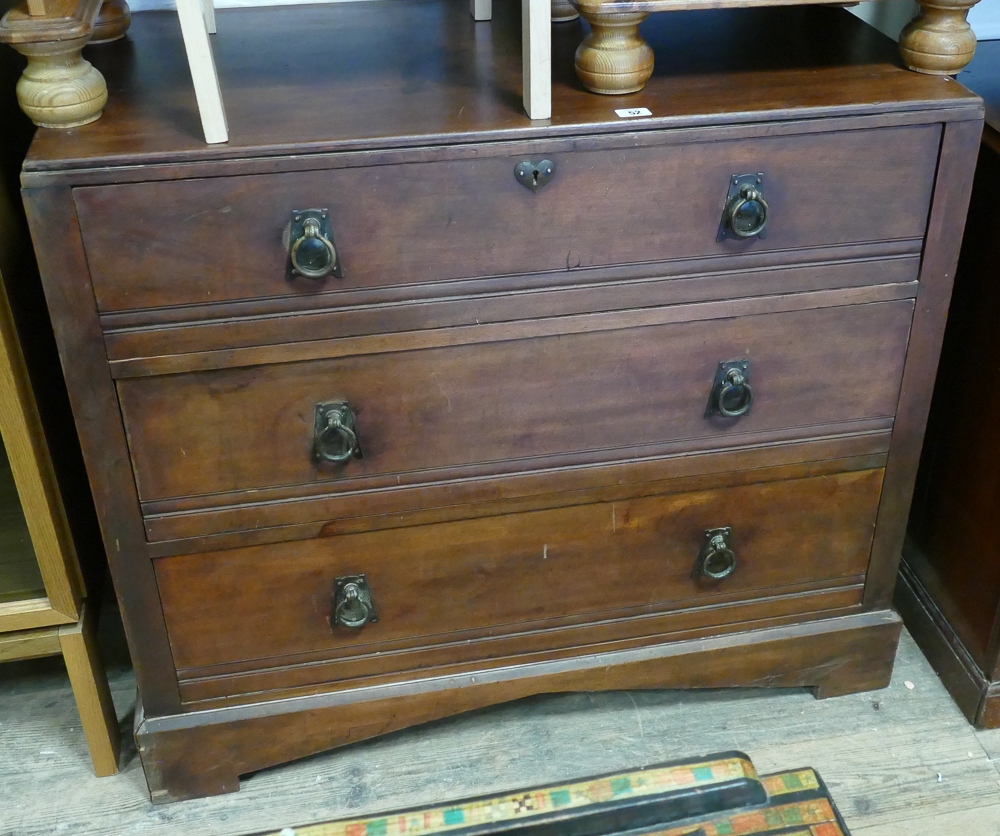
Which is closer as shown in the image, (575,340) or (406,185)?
(406,185)

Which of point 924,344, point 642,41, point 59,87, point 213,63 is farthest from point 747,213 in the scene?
point 59,87

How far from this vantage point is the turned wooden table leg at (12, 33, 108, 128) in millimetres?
1155

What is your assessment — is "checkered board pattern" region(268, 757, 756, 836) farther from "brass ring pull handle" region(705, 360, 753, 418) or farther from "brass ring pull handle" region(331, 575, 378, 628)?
"brass ring pull handle" region(705, 360, 753, 418)

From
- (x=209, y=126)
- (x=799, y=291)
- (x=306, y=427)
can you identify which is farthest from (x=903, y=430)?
(x=209, y=126)

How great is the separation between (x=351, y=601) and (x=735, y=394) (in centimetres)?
60

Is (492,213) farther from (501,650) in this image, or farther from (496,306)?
(501,650)

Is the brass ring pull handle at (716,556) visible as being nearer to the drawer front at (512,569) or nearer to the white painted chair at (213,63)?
the drawer front at (512,569)

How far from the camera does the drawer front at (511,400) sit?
51.6 inches

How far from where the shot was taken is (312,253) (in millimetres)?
1208

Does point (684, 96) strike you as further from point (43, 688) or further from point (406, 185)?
point (43, 688)

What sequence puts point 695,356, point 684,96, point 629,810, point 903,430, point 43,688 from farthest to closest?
point 43,688 → point 903,430 → point 695,356 → point 684,96 → point 629,810

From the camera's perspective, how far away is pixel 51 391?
1472 mm

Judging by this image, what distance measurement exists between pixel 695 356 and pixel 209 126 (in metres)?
0.67

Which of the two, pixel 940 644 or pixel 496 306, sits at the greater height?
pixel 496 306
